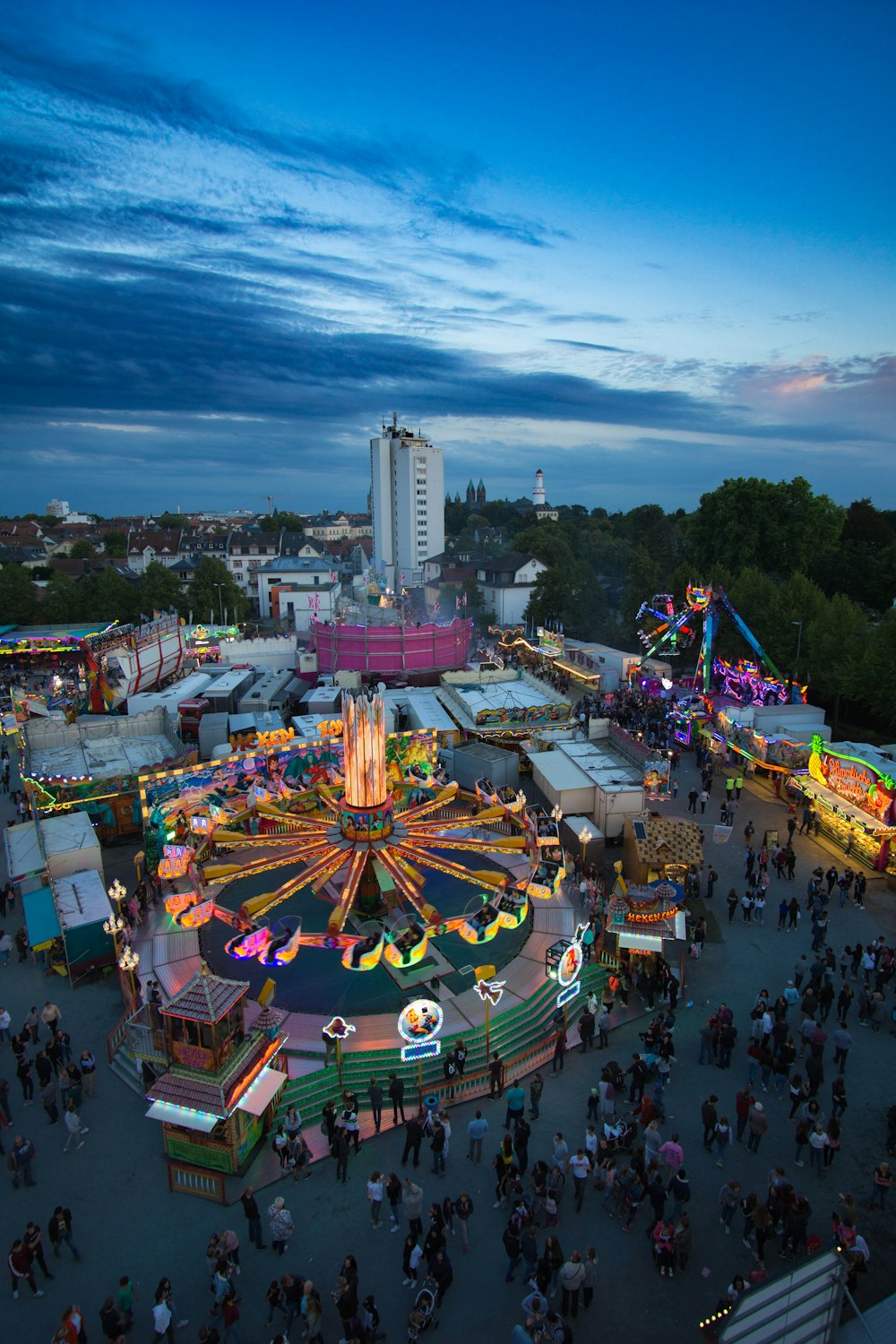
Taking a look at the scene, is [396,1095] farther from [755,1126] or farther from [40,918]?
[40,918]

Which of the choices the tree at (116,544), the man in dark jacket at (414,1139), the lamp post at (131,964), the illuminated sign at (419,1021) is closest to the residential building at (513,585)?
the lamp post at (131,964)

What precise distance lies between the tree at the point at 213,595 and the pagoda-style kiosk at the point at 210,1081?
53.3 m

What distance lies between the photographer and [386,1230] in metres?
10.3

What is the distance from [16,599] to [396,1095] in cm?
5976

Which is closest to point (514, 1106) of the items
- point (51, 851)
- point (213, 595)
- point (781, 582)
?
point (51, 851)

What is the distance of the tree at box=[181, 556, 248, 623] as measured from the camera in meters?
62.7

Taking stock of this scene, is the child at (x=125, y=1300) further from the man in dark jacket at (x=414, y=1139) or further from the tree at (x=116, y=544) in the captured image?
the tree at (x=116, y=544)

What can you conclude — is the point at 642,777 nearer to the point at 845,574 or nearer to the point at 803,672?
the point at 803,672

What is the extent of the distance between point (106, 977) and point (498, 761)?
1324 cm

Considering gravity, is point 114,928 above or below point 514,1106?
above

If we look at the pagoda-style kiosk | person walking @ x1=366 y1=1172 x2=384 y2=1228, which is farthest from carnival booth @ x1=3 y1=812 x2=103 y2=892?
person walking @ x1=366 y1=1172 x2=384 y2=1228

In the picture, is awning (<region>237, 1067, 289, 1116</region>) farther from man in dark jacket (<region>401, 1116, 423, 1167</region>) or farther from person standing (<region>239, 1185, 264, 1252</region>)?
man in dark jacket (<region>401, 1116, 423, 1167</region>)

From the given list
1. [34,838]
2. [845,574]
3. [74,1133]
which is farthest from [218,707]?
[845,574]

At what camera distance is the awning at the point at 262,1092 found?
1096cm
